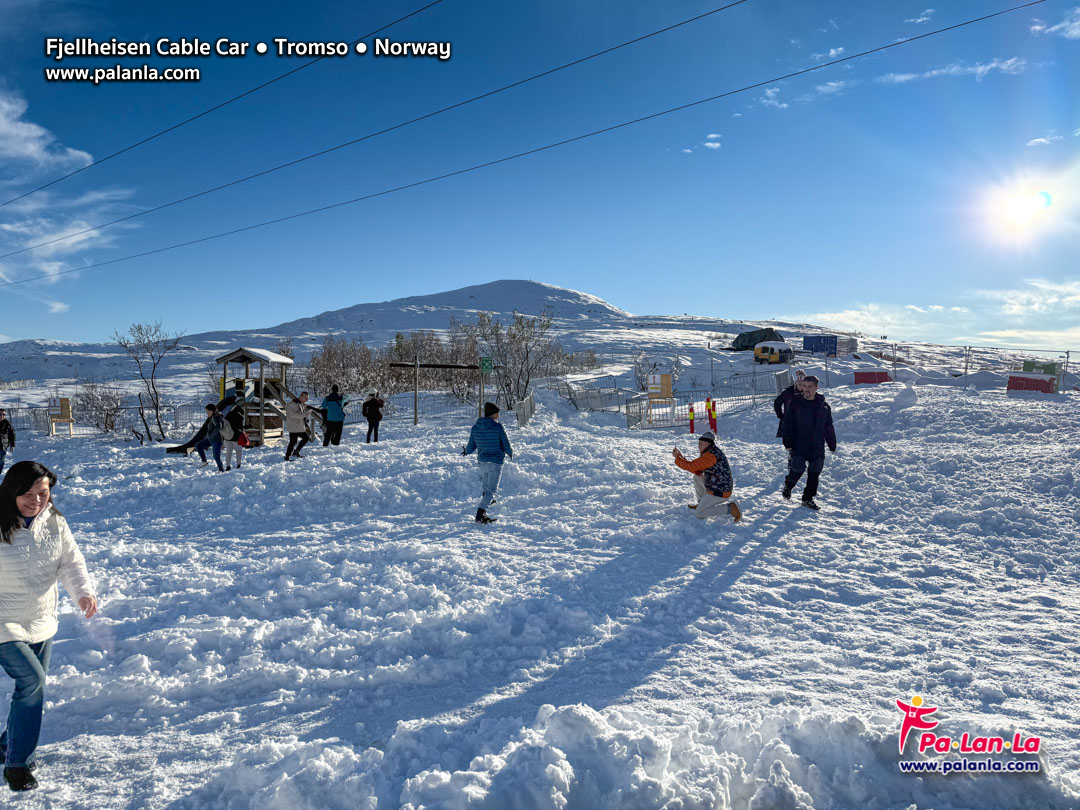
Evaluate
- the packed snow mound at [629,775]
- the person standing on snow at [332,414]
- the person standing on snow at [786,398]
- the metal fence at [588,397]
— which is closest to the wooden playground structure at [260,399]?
the person standing on snow at [332,414]

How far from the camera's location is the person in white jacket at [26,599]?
334 cm

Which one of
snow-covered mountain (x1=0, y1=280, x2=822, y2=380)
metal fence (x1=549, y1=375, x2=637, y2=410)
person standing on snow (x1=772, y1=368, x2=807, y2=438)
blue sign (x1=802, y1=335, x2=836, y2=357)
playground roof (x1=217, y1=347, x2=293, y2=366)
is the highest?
snow-covered mountain (x1=0, y1=280, x2=822, y2=380)

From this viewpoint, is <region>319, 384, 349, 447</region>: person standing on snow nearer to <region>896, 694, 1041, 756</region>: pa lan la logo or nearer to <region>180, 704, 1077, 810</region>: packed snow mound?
<region>180, 704, 1077, 810</region>: packed snow mound

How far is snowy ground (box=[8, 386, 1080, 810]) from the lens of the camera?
3342mm

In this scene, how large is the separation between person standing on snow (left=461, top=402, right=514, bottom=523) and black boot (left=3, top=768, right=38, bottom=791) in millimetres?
6467

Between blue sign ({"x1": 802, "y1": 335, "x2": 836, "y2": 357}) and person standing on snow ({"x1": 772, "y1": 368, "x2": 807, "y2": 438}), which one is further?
blue sign ({"x1": 802, "y1": 335, "x2": 836, "y2": 357})

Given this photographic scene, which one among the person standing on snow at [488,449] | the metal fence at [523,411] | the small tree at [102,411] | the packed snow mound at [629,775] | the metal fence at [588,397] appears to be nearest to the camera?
the packed snow mound at [629,775]

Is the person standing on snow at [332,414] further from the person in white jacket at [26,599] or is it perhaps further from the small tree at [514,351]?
the person in white jacket at [26,599]

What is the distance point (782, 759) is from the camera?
3.38 metres

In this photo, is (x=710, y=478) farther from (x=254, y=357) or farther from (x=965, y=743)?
(x=254, y=357)

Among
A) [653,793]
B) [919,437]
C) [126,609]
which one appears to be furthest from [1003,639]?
[919,437]

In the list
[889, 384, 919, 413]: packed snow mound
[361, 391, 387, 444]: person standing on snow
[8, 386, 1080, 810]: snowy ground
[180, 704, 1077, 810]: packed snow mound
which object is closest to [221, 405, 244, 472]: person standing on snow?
[8, 386, 1080, 810]: snowy ground

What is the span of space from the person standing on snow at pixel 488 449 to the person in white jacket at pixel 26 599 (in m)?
6.25


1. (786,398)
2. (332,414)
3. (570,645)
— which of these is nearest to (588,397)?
(332,414)
